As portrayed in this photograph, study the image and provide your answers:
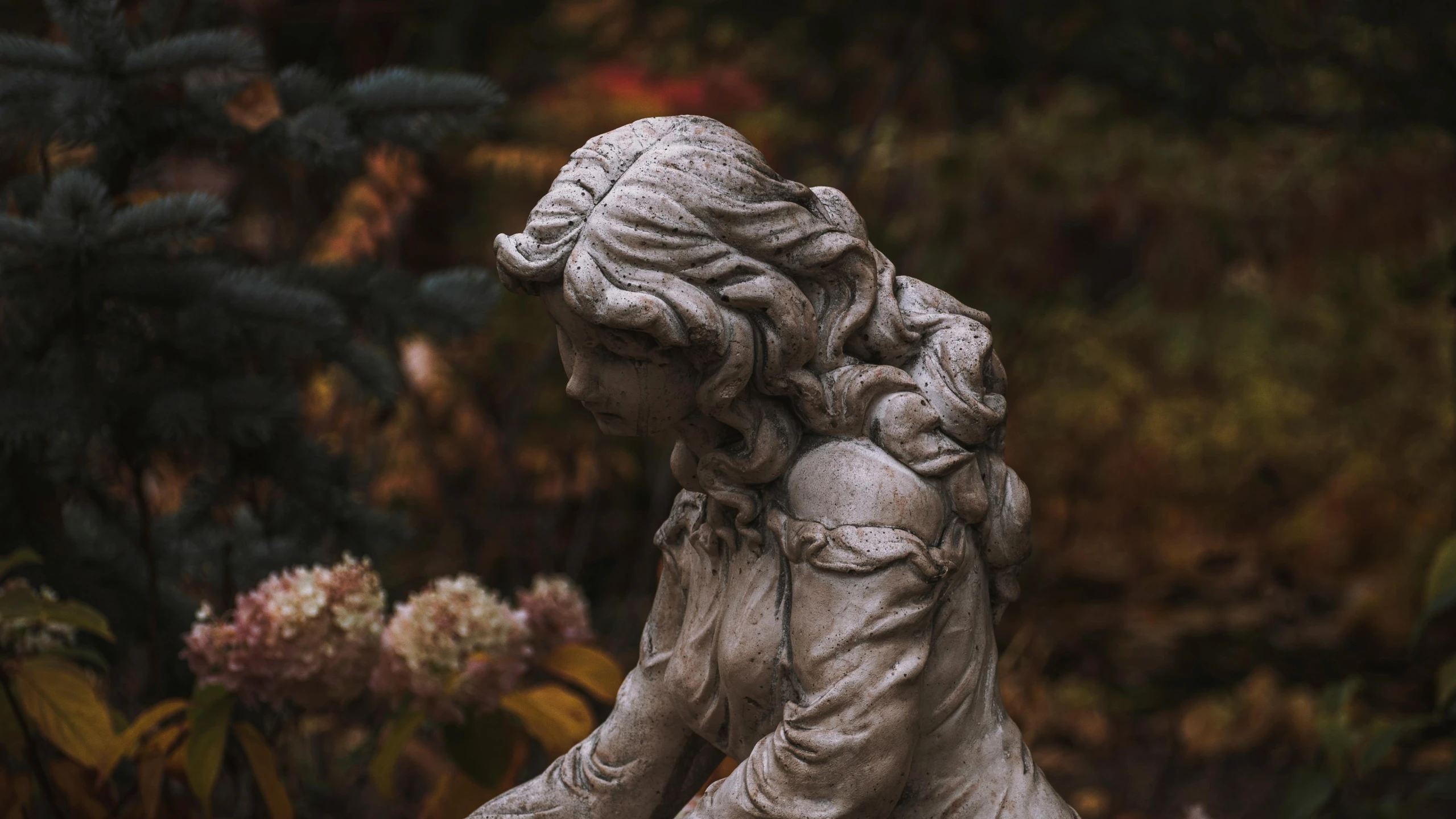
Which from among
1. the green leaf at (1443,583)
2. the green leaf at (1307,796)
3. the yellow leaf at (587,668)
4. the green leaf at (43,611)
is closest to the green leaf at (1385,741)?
the green leaf at (1307,796)

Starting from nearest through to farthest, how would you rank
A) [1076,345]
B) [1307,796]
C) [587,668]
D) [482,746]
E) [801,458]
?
[801,458], [482,746], [587,668], [1307,796], [1076,345]

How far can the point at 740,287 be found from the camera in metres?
1.37

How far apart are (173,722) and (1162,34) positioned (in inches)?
91.7

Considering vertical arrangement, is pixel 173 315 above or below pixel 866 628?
below

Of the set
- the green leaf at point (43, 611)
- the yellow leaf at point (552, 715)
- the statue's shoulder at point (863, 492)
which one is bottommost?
the yellow leaf at point (552, 715)

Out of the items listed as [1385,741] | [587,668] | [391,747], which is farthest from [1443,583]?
[391,747]

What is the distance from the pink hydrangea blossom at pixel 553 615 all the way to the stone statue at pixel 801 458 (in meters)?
0.74

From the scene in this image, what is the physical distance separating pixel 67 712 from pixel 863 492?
121cm

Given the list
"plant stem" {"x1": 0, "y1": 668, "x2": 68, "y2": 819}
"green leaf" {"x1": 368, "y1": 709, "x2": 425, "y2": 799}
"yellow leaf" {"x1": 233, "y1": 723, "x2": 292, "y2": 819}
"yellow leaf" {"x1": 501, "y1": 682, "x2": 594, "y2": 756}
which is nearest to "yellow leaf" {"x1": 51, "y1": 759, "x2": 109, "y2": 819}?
"plant stem" {"x1": 0, "y1": 668, "x2": 68, "y2": 819}

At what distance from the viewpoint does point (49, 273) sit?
7.02 ft

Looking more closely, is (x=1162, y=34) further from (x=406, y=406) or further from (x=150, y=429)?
(x=406, y=406)

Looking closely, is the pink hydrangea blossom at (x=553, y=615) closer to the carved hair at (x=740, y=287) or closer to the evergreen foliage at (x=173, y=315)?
the evergreen foliage at (x=173, y=315)

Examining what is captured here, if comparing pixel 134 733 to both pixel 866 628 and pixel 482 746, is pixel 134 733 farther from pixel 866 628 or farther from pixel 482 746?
pixel 866 628

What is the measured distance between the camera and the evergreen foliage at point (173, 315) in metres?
2.14
